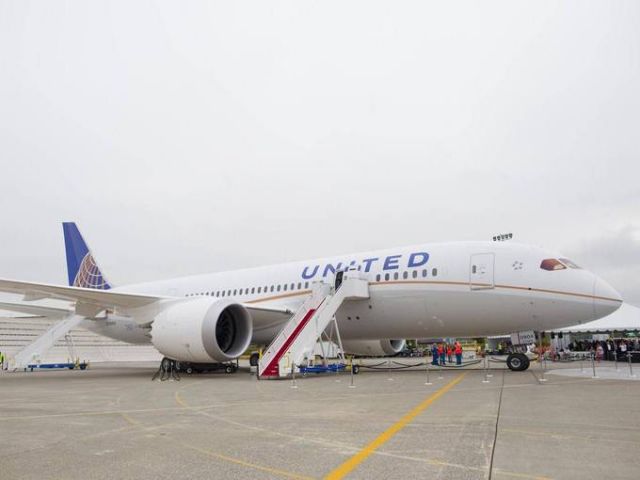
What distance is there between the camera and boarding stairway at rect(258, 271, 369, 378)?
1466cm

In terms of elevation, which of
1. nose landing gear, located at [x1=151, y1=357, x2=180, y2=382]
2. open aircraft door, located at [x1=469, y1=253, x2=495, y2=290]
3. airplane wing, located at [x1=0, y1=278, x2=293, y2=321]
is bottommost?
nose landing gear, located at [x1=151, y1=357, x2=180, y2=382]

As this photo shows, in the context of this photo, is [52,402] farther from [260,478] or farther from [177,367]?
[177,367]

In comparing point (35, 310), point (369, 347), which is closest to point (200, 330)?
point (369, 347)

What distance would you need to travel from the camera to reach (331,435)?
6082mm

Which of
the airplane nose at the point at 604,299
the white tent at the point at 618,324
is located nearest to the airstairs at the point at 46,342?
the airplane nose at the point at 604,299

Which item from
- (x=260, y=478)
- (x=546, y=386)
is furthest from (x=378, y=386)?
(x=260, y=478)

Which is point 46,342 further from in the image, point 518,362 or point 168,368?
point 518,362

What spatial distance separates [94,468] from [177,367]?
15.7 metres

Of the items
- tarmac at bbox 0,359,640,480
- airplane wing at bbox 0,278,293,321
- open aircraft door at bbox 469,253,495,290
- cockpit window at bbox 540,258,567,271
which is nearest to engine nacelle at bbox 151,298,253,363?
airplane wing at bbox 0,278,293,321

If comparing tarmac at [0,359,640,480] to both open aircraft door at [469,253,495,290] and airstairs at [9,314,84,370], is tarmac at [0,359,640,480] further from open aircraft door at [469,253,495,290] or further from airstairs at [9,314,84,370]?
airstairs at [9,314,84,370]

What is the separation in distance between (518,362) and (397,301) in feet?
11.7

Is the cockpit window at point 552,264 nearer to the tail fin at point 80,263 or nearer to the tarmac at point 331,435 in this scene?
the tarmac at point 331,435

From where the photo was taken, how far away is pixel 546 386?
11.3m

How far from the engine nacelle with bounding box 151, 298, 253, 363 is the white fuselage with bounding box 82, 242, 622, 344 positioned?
205 centimetres
